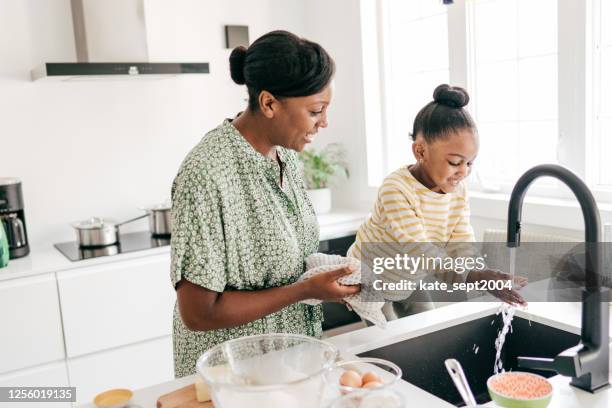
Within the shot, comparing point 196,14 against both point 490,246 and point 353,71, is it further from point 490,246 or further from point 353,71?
point 490,246

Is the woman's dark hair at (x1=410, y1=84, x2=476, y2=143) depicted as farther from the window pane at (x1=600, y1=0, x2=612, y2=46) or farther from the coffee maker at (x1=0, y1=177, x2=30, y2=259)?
→ the coffee maker at (x1=0, y1=177, x2=30, y2=259)

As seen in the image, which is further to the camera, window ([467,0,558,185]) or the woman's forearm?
window ([467,0,558,185])

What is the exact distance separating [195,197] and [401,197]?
57cm

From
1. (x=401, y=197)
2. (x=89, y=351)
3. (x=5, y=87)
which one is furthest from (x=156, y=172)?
(x=401, y=197)

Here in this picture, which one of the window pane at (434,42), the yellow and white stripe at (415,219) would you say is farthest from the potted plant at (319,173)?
the yellow and white stripe at (415,219)

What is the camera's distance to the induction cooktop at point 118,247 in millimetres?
2535

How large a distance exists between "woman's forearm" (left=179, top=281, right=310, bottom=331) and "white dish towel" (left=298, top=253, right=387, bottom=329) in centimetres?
8

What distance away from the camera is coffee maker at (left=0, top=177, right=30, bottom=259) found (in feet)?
8.22

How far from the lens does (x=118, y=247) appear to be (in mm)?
2652

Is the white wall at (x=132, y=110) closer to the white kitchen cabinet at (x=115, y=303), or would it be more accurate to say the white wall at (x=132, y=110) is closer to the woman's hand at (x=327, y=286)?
the white kitchen cabinet at (x=115, y=303)

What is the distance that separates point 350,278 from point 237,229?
258 mm

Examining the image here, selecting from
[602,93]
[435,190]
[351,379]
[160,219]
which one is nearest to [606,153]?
[602,93]

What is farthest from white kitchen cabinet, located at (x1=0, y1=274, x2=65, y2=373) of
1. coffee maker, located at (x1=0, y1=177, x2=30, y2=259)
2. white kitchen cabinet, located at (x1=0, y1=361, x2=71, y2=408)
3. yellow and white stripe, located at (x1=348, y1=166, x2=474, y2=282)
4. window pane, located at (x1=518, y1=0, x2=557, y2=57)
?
window pane, located at (x1=518, y1=0, x2=557, y2=57)

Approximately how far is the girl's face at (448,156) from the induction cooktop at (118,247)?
1.47 metres
